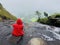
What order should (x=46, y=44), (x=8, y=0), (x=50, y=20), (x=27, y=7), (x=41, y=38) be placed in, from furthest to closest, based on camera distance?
(x=8, y=0) < (x=27, y=7) < (x=50, y=20) < (x=41, y=38) < (x=46, y=44)

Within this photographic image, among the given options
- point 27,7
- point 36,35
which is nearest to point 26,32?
point 36,35

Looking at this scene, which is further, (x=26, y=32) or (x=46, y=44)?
(x=26, y=32)

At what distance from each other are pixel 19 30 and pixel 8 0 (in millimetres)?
46040

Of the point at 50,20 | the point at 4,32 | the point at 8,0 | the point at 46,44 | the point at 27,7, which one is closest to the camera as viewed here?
the point at 46,44

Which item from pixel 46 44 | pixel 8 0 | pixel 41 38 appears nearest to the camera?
pixel 46 44

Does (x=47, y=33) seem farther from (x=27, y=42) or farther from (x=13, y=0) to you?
(x=13, y=0)

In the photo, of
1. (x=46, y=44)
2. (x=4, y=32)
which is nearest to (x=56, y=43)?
(x=46, y=44)

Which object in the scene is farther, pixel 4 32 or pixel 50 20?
pixel 50 20

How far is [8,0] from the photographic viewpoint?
60.2 meters

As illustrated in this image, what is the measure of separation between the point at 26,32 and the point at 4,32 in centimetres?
162

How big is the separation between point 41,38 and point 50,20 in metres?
8.96

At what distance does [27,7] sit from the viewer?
5528cm

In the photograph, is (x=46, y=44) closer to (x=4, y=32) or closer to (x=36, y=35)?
(x=36, y=35)

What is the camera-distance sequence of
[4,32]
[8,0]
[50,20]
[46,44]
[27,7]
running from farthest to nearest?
1. [8,0]
2. [27,7]
3. [50,20]
4. [4,32]
5. [46,44]
